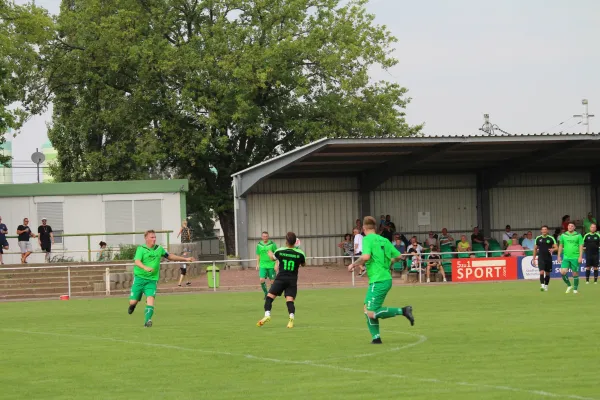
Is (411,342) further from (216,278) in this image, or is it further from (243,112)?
(243,112)

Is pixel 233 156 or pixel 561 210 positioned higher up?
pixel 233 156

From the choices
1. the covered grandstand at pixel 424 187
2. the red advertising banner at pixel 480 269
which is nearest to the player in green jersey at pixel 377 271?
the covered grandstand at pixel 424 187

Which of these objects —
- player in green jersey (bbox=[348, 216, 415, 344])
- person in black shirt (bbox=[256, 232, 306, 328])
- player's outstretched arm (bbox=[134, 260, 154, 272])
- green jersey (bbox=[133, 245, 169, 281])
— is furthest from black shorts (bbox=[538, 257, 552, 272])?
player in green jersey (bbox=[348, 216, 415, 344])

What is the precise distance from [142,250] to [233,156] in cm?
3218

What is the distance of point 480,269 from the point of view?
37.2 metres

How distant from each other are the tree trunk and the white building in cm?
1112

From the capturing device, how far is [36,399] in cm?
1047

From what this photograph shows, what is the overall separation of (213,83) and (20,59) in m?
9.71

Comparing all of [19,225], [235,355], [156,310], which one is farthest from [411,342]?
[19,225]

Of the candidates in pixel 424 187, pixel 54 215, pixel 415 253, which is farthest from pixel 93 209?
pixel 424 187

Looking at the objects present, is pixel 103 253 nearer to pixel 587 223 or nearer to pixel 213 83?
pixel 213 83

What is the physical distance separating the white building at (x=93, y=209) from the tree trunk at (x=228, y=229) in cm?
1112

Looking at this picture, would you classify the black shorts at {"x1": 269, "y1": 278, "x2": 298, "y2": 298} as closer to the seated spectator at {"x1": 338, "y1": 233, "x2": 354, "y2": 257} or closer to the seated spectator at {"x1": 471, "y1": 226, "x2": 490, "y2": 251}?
the seated spectator at {"x1": 338, "y1": 233, "x2": 354, "y2": 257}

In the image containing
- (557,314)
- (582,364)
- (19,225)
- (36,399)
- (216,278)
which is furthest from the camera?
(19,225)
